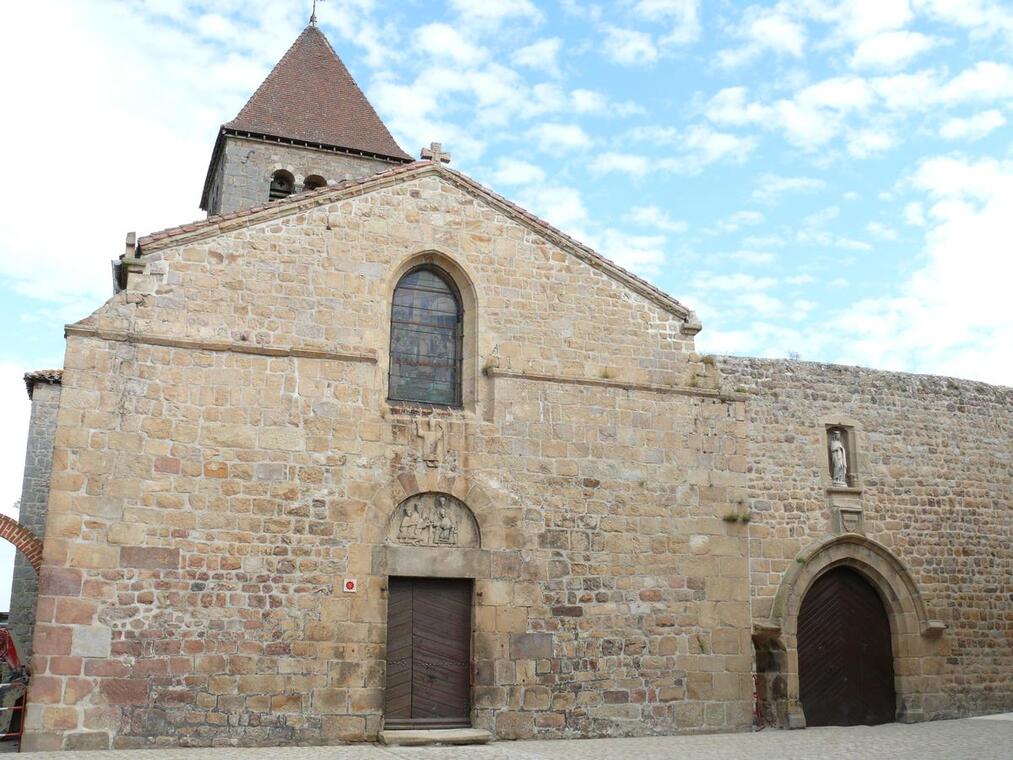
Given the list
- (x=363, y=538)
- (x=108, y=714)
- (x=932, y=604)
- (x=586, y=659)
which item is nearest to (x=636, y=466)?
(x=586, y=659)

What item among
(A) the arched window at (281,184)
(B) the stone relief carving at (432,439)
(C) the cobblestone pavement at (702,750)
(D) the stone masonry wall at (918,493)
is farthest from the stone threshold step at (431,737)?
(A) the arched window at (281,184)

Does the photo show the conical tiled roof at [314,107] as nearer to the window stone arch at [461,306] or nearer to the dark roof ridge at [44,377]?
the dark roof ridge at [44,377]

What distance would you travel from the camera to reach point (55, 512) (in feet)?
31.6

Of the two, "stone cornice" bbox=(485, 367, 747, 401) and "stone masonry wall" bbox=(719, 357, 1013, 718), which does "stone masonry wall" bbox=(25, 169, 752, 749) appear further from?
"stone masonry wall" bbox=(719, 357, 1013, 718)

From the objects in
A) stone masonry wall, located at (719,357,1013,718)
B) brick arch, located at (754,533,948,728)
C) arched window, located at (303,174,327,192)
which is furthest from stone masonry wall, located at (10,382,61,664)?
brick arch, located at (754,533,948,728)

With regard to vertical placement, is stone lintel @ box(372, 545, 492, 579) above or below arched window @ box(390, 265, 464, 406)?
below

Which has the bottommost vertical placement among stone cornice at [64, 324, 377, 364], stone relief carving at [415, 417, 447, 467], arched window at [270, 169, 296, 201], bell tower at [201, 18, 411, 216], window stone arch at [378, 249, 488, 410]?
stone relief carving at [415, 417, 447, 467]

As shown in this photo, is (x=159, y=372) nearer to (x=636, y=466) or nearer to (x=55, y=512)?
(x=55, y=512)

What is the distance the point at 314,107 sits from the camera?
20.3 metres

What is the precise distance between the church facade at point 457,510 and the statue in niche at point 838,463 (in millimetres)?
44

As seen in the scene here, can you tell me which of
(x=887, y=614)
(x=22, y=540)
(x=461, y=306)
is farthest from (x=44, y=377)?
(x=887, y=614)

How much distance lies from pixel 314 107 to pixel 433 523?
12224 millimetres

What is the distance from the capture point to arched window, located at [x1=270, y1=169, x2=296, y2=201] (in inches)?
753

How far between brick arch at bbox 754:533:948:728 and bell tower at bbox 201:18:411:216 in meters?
11.5
